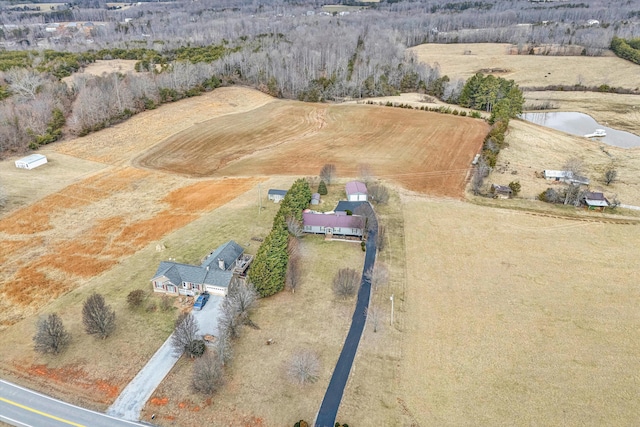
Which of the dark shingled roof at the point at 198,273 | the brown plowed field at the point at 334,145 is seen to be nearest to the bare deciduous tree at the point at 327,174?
the brown plowed field at the point at 334,145

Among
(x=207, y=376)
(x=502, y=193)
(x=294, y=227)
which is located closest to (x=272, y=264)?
(x=294, y=227)

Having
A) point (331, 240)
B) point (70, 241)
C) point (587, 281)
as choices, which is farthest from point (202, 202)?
point (587, 281)

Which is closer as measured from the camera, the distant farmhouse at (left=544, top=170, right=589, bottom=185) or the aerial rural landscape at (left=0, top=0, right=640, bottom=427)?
the aerial rural landscape at (left=0, top=0, right=640, bottom=427)

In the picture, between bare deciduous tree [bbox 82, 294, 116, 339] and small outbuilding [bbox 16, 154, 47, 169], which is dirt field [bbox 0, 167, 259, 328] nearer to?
bare deciduous tree [bbox 82, 294, 116, 339]

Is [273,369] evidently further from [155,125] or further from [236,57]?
[236,57]

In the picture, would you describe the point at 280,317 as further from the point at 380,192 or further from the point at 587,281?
the point at 587,281

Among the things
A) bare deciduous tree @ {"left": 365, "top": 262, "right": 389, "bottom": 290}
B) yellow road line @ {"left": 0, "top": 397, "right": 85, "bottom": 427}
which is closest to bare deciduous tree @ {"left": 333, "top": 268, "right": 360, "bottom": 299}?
bare deciduous tree @ {"left": 365, "top": 262, "right": 389, "bottom": 290}
